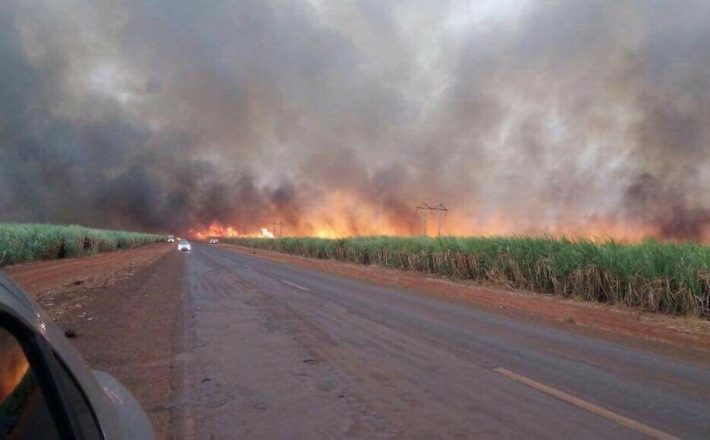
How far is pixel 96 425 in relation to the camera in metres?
1.54

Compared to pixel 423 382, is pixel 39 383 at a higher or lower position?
higher

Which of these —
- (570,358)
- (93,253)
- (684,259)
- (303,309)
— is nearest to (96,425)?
(570,358)

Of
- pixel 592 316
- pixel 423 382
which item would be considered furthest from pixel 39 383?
pixel 592 316

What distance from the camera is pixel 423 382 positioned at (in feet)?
18.5

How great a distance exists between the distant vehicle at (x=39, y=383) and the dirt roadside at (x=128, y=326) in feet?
9.68

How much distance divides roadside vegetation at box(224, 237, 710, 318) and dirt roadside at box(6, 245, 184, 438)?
11.2m

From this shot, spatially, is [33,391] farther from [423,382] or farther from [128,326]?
[128,326]

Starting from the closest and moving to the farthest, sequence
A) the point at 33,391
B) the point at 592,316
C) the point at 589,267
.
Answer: the point at 33,391, the point at 592,316, the point at 589,267

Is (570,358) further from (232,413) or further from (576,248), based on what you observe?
(576,248)

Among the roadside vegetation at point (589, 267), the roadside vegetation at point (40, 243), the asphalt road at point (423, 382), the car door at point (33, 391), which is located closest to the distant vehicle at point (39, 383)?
the car door at point (33, 391)

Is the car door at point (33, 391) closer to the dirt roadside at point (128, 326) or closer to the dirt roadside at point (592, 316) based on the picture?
the dirt roadside at point (128, 326)

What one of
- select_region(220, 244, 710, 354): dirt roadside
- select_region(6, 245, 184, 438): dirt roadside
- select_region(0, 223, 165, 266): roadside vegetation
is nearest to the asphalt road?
select_region(6, 245, 184, 438): dirt roadside

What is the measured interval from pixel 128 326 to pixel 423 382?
629 centimetres

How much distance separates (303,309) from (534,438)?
7.80 m
